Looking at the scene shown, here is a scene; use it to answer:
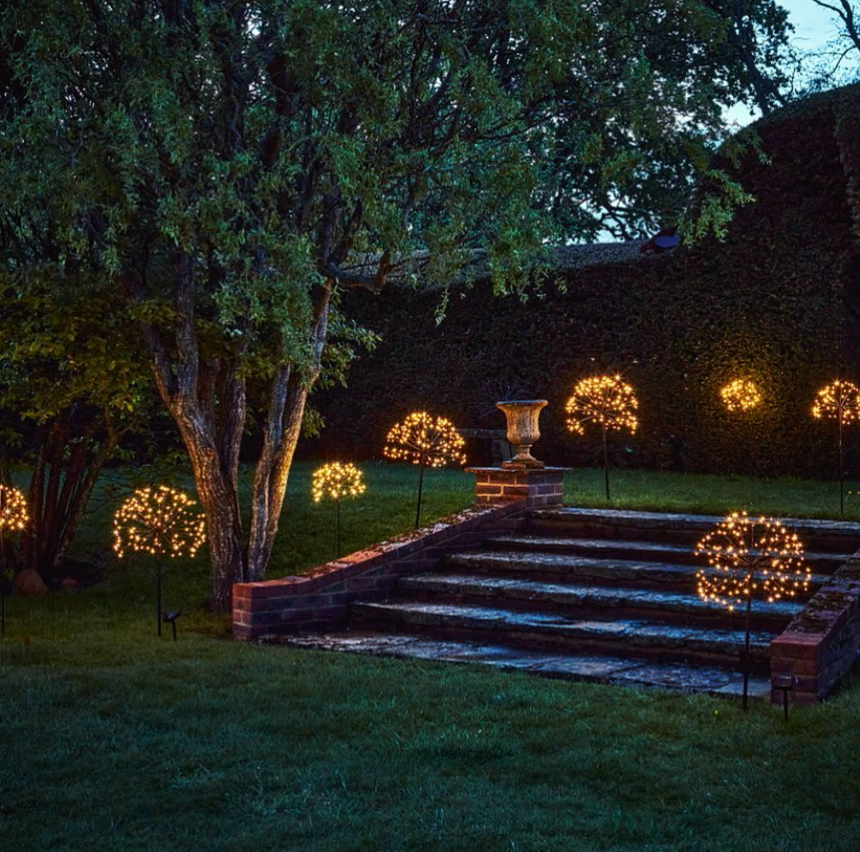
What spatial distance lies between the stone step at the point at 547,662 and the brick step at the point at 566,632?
0.50ft

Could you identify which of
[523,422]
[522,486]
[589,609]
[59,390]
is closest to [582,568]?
[589,609]

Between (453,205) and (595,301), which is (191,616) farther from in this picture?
(595,301)

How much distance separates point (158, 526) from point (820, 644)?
17.3 ft

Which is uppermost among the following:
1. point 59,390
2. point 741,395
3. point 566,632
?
point 741,395

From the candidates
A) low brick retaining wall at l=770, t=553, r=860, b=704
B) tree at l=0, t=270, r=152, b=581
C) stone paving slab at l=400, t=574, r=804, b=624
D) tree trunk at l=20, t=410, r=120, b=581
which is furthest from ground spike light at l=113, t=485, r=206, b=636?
low brick retaining wall at l=770, t=553, r=860, b=704

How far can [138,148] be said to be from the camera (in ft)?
29.3

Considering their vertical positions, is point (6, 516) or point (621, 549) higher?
point (6, 516)

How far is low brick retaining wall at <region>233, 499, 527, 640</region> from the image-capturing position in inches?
373

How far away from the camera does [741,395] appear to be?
14555mm

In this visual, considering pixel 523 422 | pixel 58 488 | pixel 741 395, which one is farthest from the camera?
pixel 741 395

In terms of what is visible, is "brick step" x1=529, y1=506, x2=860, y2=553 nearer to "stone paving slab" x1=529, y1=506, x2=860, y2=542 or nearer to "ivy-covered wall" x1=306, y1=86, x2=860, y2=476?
"stone paving slab" x1=529, y1=506, x2=860, y2=542

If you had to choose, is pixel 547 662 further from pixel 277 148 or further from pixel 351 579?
pixel 277 148

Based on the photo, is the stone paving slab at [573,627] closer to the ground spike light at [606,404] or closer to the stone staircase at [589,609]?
the stone staircase at [589,609]

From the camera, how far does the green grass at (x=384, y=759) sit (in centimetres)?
488
